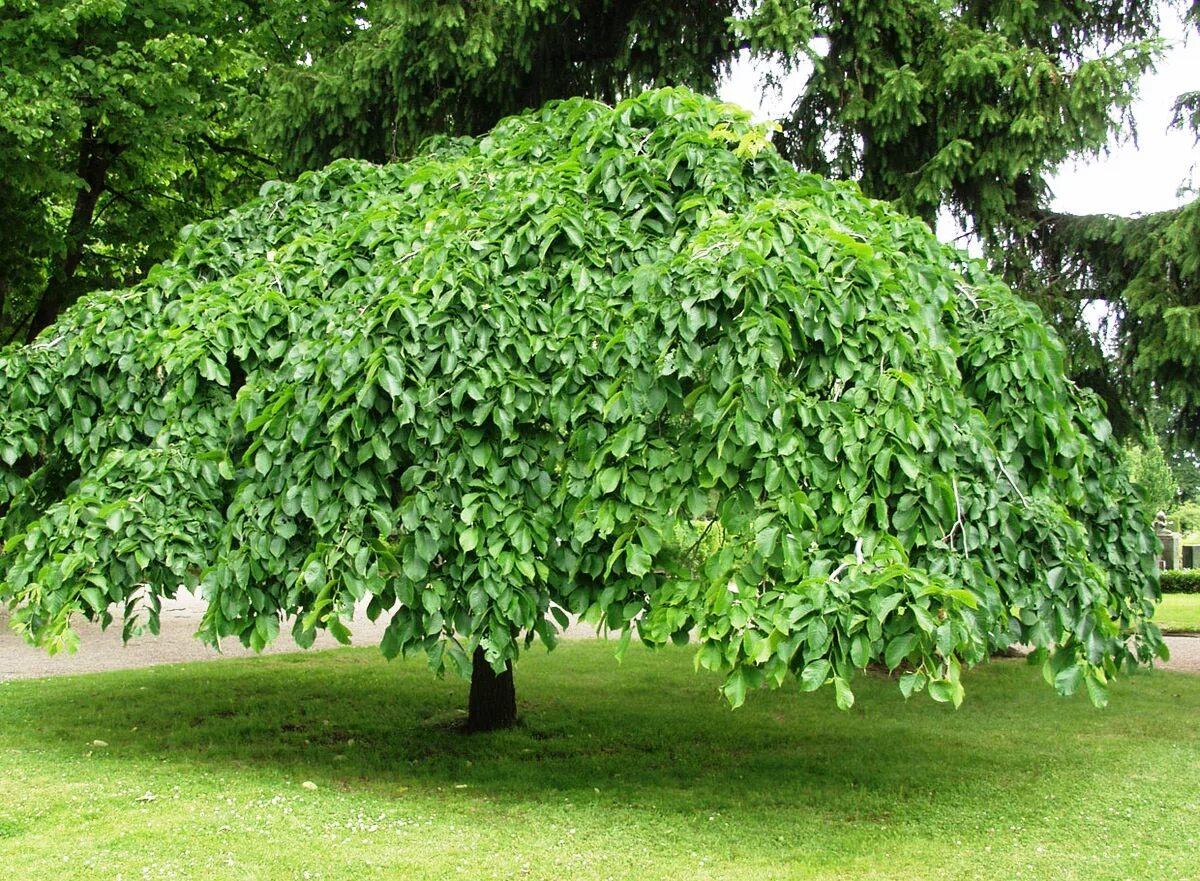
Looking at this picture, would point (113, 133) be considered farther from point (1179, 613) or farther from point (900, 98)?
point (1179, 613)

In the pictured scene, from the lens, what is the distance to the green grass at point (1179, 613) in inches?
579

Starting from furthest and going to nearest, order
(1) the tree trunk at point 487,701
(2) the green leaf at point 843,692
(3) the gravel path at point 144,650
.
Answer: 1. (3) the gravel path at point 144,650
2. (1) the tree trunk at point 487,701
3. (2) the green leaf at point 843,692

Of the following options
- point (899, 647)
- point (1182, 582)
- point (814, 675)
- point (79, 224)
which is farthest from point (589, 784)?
point (1182, 582)

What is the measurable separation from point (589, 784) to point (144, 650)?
26.3ft

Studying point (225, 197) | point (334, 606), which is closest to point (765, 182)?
point (334, 606)

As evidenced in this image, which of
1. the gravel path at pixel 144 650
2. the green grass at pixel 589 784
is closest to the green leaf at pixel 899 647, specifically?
the green grass at pixel 589 784

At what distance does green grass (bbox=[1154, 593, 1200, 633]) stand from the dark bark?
12954 mm

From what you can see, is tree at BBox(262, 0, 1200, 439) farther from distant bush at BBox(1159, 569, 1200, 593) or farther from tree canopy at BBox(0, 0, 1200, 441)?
distant bush at BBox(1159, 569, 1200, 593)

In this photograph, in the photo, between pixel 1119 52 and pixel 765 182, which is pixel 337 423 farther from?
pixel 1119 52

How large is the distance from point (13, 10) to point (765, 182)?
28.4ft

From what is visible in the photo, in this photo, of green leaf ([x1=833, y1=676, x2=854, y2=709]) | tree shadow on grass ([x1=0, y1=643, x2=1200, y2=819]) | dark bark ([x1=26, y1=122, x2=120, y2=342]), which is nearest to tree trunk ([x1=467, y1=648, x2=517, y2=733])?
tree shadow on grass ([x1=0, y1=643, x2=1200, y2=819])

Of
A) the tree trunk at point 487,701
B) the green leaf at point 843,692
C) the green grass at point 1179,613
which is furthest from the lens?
the green grass at point 1179,613

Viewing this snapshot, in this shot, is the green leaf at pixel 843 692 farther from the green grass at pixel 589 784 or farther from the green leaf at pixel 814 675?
the green grass at pixel 589 784

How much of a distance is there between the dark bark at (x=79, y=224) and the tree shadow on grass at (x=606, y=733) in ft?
14.9
